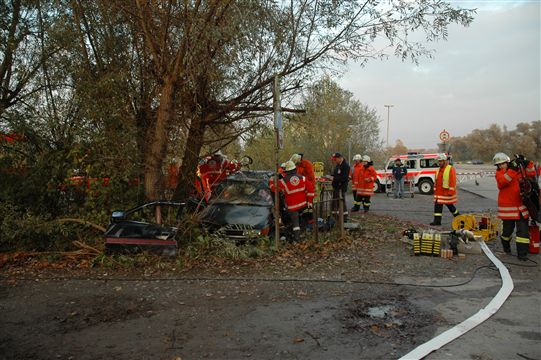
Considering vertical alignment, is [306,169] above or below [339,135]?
below

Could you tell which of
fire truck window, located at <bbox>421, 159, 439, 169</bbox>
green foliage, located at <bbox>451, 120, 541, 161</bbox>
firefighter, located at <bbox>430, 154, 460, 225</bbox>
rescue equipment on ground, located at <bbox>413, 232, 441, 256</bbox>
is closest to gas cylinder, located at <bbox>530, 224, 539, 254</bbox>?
rescue equipment on ground, located at <bbox>413, 232, 441, 256</bbox>

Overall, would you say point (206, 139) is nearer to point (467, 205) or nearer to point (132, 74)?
point (132, 74)

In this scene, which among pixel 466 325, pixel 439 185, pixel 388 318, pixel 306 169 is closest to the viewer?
pixel 466 325

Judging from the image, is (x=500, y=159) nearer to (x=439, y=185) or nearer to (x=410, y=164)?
(x=439, y=185)

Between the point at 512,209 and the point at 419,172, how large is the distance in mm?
14665

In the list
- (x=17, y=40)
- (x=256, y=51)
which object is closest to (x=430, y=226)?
(x=256, y=51)

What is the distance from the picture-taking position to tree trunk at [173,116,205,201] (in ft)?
28.5

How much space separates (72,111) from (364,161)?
8461 millimetres

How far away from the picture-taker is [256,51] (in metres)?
7.92

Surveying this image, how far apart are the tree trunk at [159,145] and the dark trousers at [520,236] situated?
6287mm

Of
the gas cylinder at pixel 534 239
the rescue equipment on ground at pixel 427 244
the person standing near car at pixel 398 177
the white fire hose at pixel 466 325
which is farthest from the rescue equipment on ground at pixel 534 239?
the person standing near car at pixel 398 177

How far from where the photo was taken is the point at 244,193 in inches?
325

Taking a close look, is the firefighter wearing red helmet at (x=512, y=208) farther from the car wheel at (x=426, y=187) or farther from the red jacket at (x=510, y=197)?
the car wheel at (x=426, y=187)

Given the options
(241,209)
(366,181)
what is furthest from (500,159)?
(366,181)
